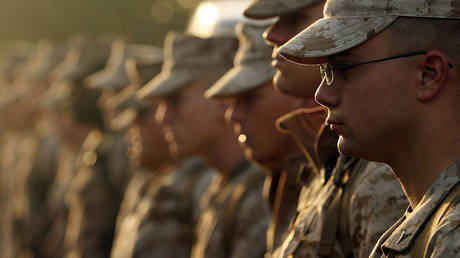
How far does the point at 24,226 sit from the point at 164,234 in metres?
6.94

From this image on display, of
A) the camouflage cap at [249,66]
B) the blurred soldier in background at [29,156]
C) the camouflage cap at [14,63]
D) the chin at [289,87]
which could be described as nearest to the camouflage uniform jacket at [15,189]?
the blurred soldier in background at [29,156]

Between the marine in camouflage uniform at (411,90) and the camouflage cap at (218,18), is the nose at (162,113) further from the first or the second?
the marine in camouflage uniform at (411,90)

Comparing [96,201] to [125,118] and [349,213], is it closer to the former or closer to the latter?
[125,118]

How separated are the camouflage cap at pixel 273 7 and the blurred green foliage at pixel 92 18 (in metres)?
17.9

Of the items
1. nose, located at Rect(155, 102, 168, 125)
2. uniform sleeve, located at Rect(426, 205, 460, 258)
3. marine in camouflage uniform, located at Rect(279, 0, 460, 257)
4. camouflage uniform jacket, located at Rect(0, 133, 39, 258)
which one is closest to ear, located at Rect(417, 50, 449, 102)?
marine in camouflage uniform, located at Rect(279, 0, 460, 257)

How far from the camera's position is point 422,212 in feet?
9.29

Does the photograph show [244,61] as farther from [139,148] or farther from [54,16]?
[54,16]

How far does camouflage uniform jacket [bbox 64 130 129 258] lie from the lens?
9.92 m

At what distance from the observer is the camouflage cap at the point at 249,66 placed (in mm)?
5301

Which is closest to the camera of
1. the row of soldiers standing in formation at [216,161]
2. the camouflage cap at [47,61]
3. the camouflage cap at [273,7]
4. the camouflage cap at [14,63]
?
the row of soldiers standing in formation at [216,161]

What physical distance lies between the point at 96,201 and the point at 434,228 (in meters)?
7.65

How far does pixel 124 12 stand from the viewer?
2484 cm

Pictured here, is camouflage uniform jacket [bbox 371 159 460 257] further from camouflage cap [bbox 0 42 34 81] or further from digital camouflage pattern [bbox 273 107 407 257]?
camouflage cap [bbox 0 42 34 81]

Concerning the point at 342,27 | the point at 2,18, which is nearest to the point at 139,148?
the point at 342,27
